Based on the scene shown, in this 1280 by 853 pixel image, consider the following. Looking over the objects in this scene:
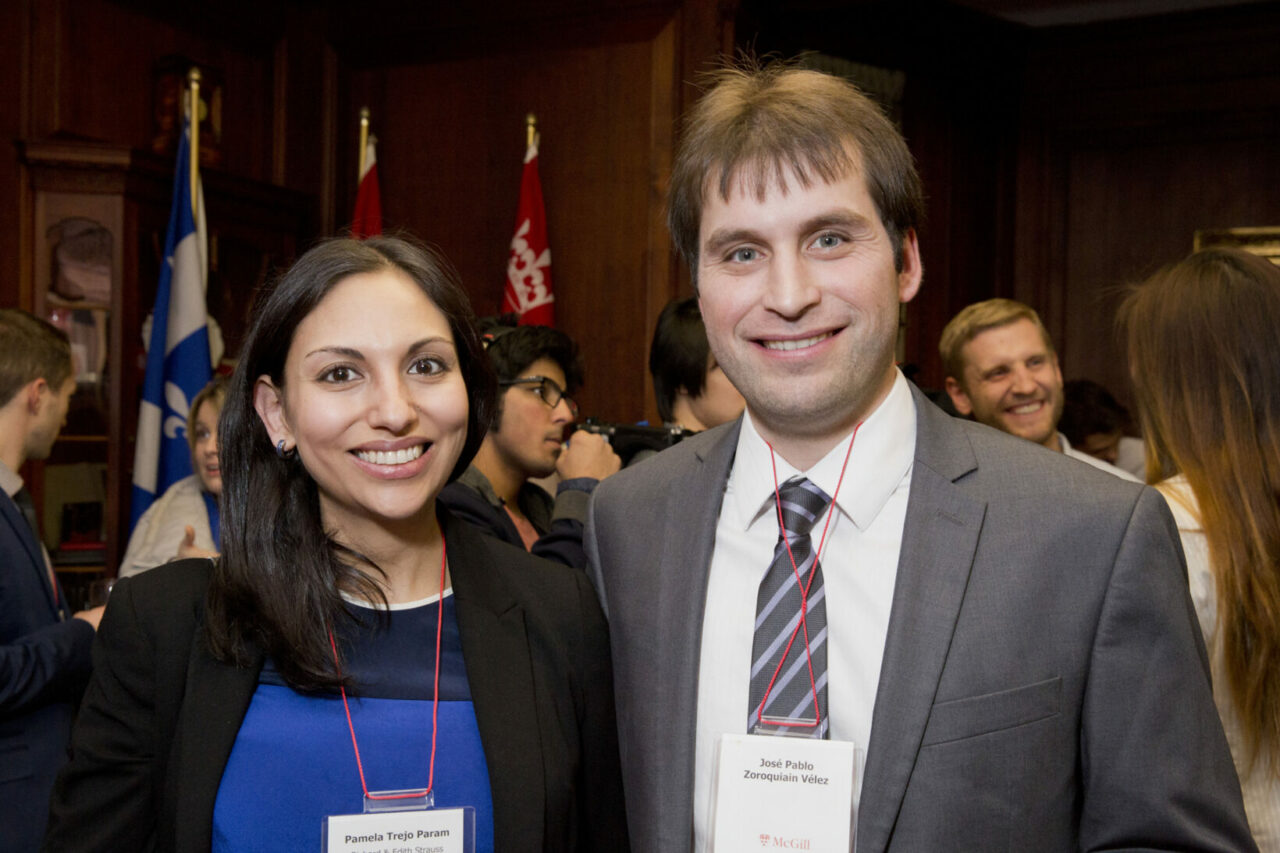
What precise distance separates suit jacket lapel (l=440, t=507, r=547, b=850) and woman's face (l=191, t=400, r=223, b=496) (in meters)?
2.27

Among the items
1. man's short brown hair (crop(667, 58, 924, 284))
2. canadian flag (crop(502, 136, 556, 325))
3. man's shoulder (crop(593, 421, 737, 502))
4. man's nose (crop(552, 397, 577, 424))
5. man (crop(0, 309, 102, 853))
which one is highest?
canadian flag (crop(502, 136, 556, 325))

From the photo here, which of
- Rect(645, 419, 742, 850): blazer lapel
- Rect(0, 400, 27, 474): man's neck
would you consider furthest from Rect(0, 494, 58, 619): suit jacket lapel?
Rect(645, 419, 742, 850): blazer lapel

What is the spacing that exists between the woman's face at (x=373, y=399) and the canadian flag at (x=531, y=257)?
354 centimetres

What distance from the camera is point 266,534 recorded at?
1633 millimetres

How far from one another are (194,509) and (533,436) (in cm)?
143

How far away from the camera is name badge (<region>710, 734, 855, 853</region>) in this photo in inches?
52.6

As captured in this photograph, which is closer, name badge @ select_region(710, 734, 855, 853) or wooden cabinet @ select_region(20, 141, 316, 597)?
name badge @ select_region(710, 734, 855, 853)

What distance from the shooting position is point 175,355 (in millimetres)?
4629

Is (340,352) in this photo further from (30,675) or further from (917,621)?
(30,675)

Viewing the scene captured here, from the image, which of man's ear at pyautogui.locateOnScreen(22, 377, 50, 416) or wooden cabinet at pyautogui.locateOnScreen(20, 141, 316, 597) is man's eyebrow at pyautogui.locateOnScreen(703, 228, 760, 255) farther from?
wooden cabinet at pyautogui.locateOnScreen(20, 141, 316, 597)

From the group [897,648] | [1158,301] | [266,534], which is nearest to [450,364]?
[266,534]

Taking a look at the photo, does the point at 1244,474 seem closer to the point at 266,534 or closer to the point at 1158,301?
the point at 1158,301

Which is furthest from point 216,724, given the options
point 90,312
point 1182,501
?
point 90,312

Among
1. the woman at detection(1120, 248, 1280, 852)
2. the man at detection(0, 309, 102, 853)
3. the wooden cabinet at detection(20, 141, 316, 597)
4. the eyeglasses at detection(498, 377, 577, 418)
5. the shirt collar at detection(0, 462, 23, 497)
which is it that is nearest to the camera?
the woman at detection(1120, 248, 1280, 852)
